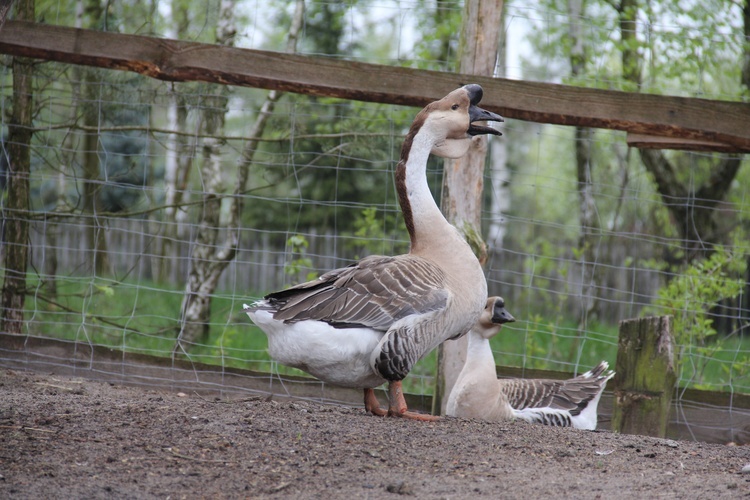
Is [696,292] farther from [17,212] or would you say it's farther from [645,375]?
[17,212]

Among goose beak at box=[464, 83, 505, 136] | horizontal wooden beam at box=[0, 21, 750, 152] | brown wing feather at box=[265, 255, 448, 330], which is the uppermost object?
horizontal wooden beam at box=[0, 21, 750, 152]

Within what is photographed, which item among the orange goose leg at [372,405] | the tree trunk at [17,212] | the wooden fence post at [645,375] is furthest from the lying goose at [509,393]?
the tree trunk at [17,212]

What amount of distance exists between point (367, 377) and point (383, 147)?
13.8 ft

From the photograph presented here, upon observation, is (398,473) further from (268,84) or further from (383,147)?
(383,147)

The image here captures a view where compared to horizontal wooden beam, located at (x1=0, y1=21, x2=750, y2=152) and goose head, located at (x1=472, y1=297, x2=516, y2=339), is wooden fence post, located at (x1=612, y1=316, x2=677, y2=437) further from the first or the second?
horizontal wooden beam, located at (x1=0, y1=21, x2=750, y2=152)

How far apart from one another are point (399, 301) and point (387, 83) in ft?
6.33

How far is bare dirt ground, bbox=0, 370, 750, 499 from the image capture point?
10.6 ft

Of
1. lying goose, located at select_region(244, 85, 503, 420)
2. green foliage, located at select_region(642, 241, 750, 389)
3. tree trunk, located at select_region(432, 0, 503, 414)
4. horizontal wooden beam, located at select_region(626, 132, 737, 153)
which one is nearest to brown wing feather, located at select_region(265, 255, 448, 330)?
lying goose, located at select_region(244, 85, 503, 420)

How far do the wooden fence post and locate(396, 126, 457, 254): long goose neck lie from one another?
1.51 m

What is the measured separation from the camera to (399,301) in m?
4.49

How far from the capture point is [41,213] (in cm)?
686

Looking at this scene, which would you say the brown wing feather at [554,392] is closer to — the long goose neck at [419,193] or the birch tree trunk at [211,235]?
the long goose neck at [419,193]

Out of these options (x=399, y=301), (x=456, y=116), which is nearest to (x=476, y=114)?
(x=456, y=116)

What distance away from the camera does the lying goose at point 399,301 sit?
4.43 meters
